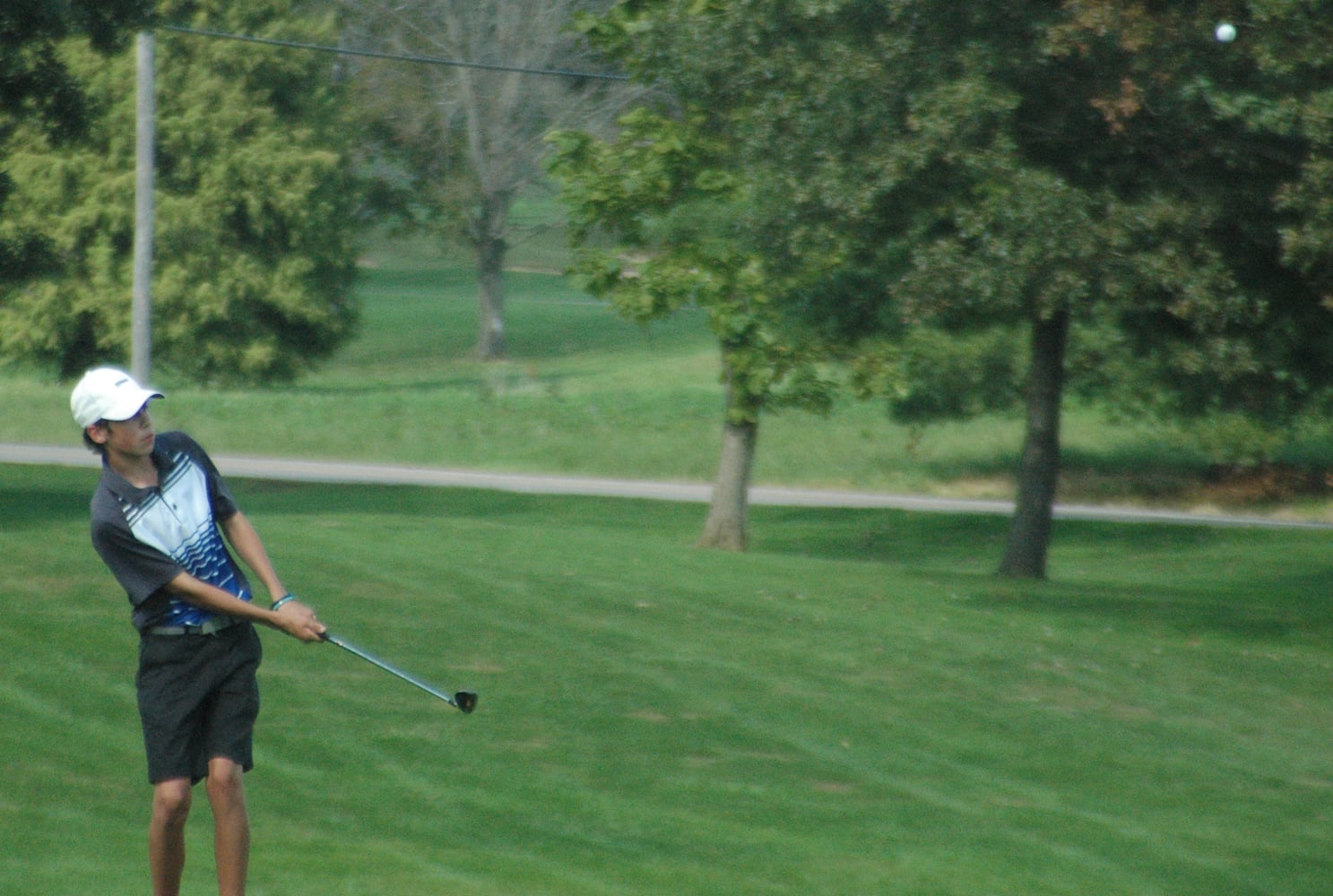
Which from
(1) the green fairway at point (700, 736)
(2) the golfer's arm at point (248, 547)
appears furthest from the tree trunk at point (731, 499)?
(2) the golfer's arm at point (248, 547)

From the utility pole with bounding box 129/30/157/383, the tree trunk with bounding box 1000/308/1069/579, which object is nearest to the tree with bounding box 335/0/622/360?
the utility pole with bounding box 129/30/157/383

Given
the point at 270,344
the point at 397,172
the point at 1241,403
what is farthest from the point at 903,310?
the point at 397,172

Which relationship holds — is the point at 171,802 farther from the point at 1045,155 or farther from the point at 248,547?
the point at 1045,155

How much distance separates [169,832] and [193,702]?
442 millimetres

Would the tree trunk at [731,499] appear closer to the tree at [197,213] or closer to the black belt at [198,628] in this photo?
the black belt at [198,628]

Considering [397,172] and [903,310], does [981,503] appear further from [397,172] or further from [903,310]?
[397,172]

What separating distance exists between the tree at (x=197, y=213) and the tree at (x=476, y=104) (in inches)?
171

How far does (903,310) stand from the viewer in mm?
13852

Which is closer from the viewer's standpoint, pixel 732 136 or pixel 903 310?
pixel 903 310

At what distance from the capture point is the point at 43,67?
59.1 ft

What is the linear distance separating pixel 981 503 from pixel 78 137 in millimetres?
18223

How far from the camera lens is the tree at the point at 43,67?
53.8ft

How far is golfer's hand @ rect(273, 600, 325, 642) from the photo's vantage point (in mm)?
5215

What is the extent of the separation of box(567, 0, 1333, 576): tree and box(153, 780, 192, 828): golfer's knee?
30.2 feet
